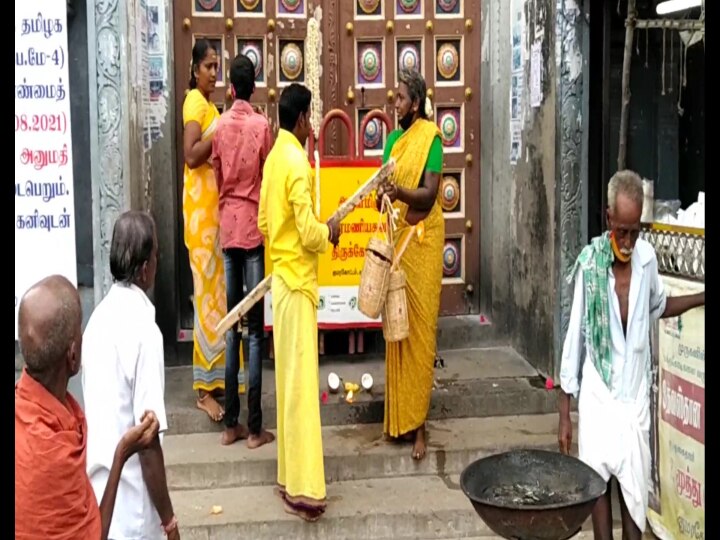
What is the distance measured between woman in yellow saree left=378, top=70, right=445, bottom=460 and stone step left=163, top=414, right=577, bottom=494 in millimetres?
136

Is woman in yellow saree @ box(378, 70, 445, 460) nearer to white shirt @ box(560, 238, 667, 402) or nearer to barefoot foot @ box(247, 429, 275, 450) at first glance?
barefoot foot @ box(247, 429, 275, 450)

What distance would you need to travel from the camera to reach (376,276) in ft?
15.7

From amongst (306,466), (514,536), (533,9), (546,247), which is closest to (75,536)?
(514,536)

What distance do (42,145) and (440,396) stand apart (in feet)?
Result: 9.51

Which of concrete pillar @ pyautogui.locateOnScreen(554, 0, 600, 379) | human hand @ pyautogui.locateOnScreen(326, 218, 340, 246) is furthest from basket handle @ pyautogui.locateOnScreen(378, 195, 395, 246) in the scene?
concrete pillar @ pyautogui.locateOnScreen(554, 0, 600, 379)

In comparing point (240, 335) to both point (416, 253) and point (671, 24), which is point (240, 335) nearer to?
point (416, 253)

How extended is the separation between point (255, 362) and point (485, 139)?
2905mm

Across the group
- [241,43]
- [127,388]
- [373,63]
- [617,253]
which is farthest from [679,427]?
[241,43]

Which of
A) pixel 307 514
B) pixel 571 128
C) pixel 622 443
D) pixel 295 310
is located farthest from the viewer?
pixel 571 128

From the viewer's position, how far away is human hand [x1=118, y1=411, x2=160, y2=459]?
259 cm

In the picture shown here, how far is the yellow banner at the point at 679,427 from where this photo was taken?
13.4 ft

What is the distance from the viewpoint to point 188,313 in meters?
6.58

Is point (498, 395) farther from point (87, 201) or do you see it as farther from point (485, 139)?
point (87, 201)

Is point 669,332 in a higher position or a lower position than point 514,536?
higher
